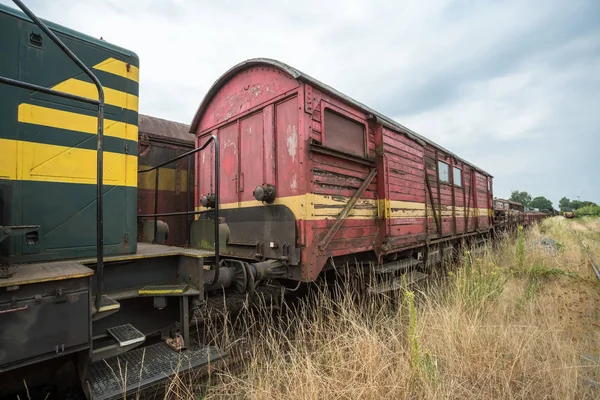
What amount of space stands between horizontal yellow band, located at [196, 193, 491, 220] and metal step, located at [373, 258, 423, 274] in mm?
815

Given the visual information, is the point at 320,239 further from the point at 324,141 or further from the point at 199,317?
the point at 199,317

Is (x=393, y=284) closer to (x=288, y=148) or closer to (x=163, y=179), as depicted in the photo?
(x=288, y=148)

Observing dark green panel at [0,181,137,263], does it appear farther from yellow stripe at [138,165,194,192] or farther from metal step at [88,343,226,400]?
yellow stripe at [138,165,194,192]

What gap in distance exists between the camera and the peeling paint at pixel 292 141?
3811mm

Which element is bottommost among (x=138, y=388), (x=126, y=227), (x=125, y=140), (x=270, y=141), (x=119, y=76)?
(x=138, y=388)

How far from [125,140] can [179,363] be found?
6.64 ft

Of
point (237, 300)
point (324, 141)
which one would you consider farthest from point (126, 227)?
point (237, 300)

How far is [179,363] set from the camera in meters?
2.23

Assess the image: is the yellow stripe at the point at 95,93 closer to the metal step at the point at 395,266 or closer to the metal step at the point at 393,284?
the metal step at the point at 393,284

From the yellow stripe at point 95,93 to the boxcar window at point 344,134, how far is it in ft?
7.57

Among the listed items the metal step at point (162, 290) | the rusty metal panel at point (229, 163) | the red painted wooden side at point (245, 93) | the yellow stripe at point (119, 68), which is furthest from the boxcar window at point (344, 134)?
the metal step at point (162, 290)

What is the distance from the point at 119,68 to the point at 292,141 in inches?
76.8

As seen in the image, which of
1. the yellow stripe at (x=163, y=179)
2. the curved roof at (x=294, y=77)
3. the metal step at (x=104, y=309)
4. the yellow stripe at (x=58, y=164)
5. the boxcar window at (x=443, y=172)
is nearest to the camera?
the metal step at (x=104, y=309)

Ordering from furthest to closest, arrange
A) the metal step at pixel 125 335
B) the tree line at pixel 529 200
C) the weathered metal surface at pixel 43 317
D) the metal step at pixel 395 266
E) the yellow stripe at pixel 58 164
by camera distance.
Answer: the tree line at pixel 529 200 → the metal step at pixel 395 266 → the yellow stripe at pixel 58 164 → the metal step at pixel 125 335 → the weathered metal surface at pixel 43 317
